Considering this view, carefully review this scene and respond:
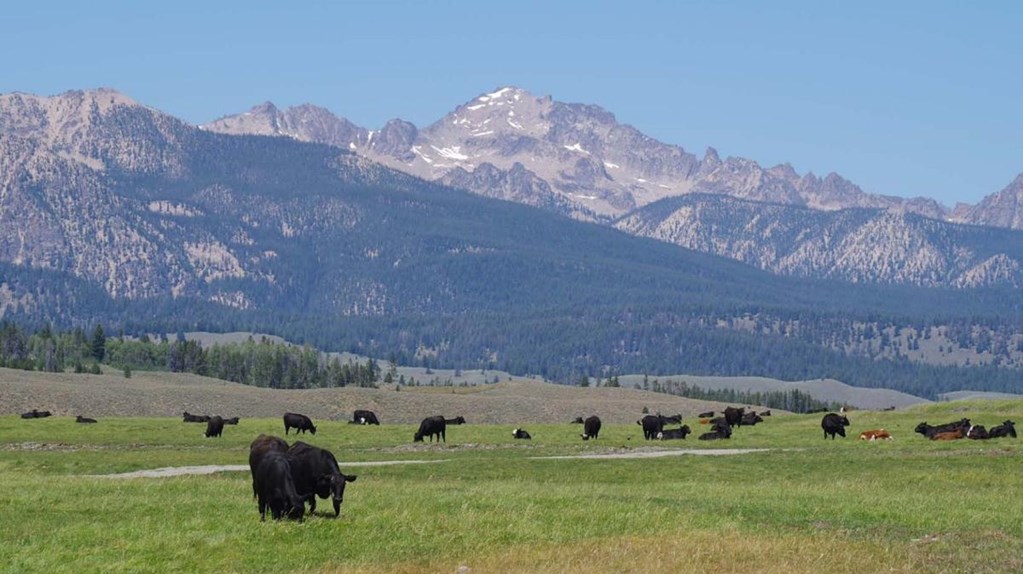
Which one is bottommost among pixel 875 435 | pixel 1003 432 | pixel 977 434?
pixel 875 435

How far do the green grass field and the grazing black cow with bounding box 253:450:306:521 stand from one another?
593 mm

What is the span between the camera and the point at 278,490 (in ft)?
105

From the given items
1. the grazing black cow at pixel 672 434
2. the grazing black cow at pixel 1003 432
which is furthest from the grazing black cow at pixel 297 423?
the grazing black cow at pixel 1003 432

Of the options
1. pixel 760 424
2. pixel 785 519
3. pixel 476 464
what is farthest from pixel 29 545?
pixel 760 424

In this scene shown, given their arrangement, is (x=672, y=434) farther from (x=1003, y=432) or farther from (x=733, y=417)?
(x=1003, y=432)

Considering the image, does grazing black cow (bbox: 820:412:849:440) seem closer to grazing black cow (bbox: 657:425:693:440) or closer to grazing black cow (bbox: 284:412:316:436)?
grazing black cow (bbox: 657:425:693:440)

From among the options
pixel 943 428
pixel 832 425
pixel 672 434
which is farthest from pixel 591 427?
pixel 943 428

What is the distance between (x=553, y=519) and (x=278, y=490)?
615 cm

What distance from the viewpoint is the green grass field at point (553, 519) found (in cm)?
2791

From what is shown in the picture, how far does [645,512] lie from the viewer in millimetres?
34312

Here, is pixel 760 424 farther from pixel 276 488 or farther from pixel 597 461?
pixel 276 488

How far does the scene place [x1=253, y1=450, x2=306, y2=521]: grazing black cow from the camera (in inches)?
1266

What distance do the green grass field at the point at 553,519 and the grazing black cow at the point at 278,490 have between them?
593mm

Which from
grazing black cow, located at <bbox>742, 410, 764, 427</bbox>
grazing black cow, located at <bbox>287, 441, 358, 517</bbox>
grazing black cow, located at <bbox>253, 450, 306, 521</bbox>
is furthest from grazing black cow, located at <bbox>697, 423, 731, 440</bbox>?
grazing black cow, located at <bbox>253, 450, 306, 521</bbox>
